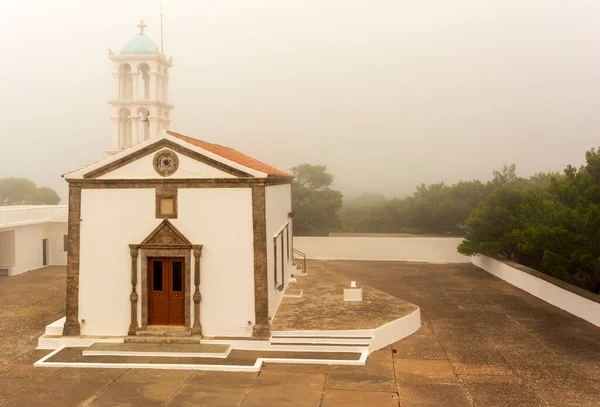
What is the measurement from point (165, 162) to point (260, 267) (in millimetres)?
3997

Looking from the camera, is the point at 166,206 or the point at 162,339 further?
the point at 166,206

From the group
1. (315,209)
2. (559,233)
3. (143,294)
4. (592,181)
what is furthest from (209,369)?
(315,209)

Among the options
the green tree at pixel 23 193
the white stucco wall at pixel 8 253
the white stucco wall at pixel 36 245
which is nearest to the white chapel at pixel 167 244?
the white stucco wall at pixel 8 253

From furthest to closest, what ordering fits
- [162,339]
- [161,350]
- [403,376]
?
1. [162,339]
2. [161,350]
3. [403,376]

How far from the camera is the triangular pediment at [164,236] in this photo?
1525 cm

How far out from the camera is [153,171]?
15.4 m

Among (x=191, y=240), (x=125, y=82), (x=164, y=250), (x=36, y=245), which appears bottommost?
(x=36, y=245)

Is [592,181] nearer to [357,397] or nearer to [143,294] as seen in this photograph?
[357,397]

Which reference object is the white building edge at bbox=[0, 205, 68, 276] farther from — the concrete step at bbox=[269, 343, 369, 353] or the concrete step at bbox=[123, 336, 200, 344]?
the concrete step at bbox=[269, 343, 369, 353]

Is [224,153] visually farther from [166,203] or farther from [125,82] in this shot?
[125,82]

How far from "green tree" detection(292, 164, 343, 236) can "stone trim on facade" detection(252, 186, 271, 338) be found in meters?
29.6

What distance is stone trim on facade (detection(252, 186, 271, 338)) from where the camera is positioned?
49.0ft

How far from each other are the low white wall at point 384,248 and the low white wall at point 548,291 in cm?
388

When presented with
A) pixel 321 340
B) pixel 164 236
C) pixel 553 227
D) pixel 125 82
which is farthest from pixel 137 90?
pixel 553 227
